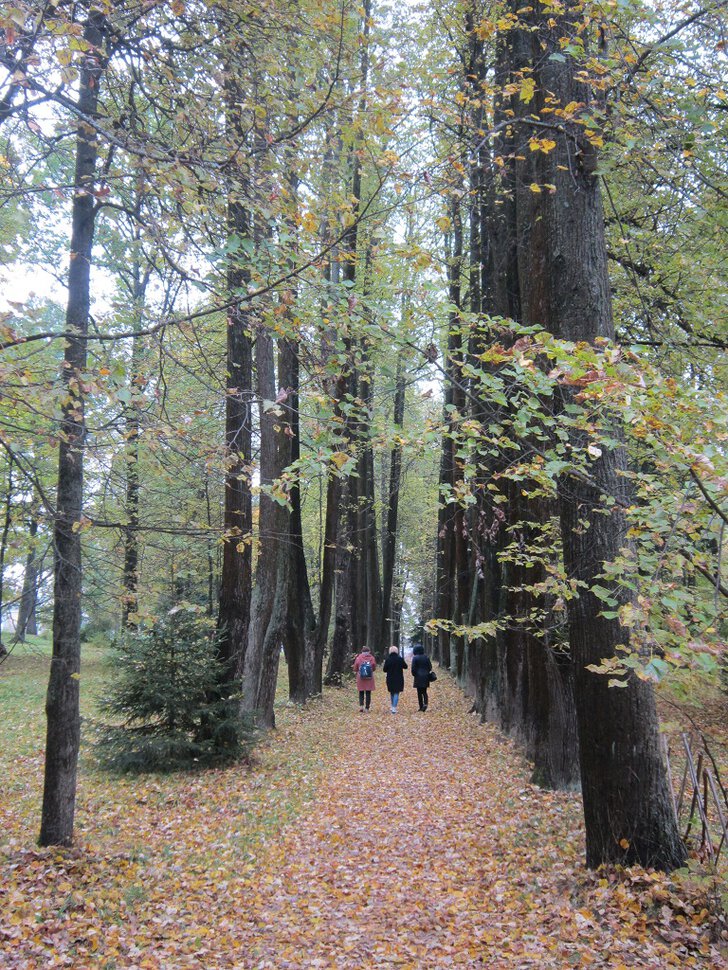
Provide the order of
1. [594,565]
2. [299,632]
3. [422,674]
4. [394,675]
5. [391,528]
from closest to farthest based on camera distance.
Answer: [594,565] → [299,632] → [394,675] → [422,674] → [391,528]

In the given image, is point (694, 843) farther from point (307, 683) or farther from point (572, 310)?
point (307, 683)

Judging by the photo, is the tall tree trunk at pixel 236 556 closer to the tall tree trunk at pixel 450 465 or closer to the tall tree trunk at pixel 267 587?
the tall tree trunk at pixel 267 587

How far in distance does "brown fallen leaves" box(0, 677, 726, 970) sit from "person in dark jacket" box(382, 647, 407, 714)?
268 inches

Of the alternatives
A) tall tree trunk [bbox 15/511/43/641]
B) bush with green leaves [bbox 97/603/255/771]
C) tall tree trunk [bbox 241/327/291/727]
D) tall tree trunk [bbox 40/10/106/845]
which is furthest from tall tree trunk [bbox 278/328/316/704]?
tall tree trunk [bbox 15/511/43/641]

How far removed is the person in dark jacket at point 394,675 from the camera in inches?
650

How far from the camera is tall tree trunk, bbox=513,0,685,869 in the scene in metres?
4.98

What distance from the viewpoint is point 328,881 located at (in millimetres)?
5973

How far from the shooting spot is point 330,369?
5.23m

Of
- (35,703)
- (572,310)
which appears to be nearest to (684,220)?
(572,310)

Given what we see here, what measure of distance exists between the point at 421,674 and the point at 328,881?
37.3ft

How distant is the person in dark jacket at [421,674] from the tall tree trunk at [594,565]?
11790mm

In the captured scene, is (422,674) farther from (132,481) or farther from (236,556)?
(132,481)

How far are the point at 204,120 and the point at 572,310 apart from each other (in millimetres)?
3428

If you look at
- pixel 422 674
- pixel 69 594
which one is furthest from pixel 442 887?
pixel 422 674
